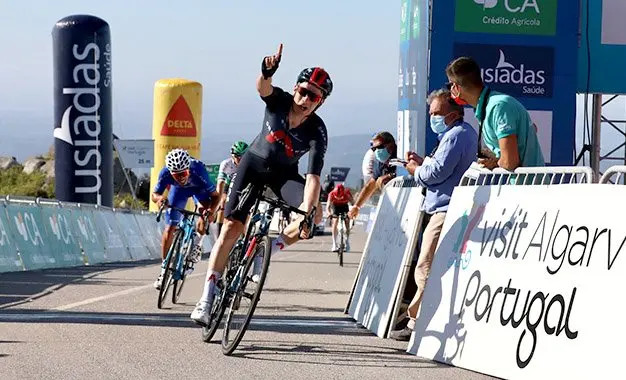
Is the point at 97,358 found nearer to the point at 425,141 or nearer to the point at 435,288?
the point at 435,288

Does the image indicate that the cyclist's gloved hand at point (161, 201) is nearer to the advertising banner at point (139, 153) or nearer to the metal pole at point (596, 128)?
the metal pole at point (596, 128)

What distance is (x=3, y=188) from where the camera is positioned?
61.8 metres

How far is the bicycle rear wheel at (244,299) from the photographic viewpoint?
9.07m

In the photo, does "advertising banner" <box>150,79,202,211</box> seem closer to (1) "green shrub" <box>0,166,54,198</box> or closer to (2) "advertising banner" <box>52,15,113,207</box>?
(2) "advertising banner" <box>52,15,113,207</box>

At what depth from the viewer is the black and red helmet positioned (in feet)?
32.6

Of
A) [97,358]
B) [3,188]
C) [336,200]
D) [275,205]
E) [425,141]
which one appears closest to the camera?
[97,358]

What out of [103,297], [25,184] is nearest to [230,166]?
[103,297]

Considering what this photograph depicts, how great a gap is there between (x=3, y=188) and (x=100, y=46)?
97.1 feet

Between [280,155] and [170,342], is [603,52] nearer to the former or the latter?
[280,155]

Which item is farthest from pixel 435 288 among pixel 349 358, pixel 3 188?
pixel 3 188

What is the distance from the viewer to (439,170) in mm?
9969

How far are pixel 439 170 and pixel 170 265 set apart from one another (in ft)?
15.0

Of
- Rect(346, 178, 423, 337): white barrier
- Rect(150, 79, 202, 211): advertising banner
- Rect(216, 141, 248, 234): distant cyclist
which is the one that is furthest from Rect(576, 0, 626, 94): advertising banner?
Rect(150, 79, 202, 211): advertising banner

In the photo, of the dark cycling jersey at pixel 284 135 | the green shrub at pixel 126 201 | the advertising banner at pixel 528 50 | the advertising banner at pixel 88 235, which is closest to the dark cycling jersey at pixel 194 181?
the advertising banner at pixel 528 50
